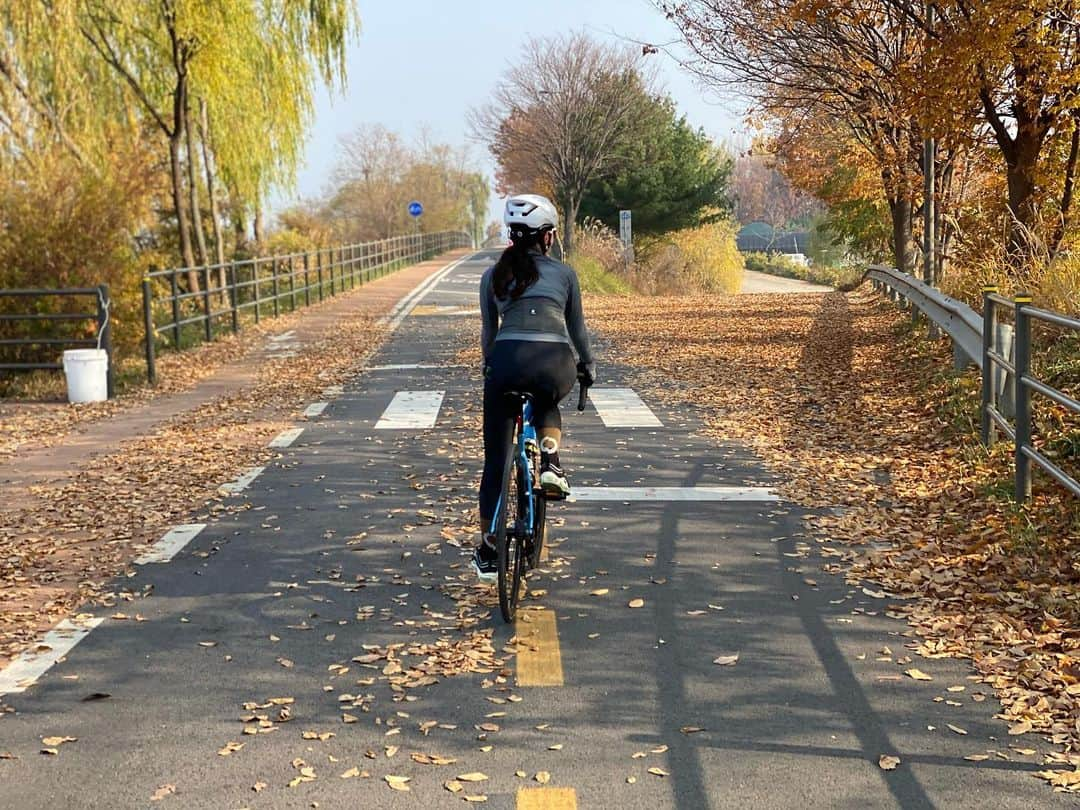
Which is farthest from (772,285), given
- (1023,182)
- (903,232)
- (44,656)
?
(44,656)

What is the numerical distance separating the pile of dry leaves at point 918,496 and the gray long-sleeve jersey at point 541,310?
2.00 meters

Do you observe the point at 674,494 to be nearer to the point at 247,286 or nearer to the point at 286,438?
the point at 286,438

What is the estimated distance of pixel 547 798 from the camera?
386 centimetres

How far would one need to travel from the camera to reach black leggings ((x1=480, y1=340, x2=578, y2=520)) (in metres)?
5.59

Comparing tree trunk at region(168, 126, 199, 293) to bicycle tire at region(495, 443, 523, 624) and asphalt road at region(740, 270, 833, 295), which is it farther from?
asphalt road at region(740, 270, 833, 295)

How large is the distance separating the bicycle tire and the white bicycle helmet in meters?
0.98

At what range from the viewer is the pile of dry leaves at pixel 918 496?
202 inches

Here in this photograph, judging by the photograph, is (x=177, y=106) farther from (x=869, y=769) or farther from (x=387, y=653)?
Result: (x=869, y=769)

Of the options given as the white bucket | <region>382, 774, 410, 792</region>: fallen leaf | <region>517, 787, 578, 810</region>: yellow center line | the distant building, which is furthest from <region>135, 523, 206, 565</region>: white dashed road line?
the distant building

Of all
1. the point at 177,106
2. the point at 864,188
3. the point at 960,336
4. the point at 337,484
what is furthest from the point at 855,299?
the point at 337,484

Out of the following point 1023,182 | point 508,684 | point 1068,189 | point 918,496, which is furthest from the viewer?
point 1023,182

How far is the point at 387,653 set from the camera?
17.2 ft

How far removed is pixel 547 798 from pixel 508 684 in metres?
1.02

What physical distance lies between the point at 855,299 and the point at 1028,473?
81.2ft
